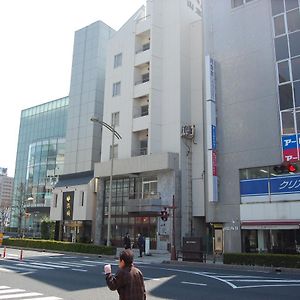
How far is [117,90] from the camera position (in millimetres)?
43625

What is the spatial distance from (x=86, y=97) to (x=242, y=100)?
2830 centimetres

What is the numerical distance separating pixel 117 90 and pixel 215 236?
1997cm

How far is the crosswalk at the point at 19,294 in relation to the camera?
420 inches

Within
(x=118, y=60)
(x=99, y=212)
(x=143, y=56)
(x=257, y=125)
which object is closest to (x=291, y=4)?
(x=257, y=125)

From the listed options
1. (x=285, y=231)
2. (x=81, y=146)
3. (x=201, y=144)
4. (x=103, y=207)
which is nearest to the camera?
(x=285, y=231)

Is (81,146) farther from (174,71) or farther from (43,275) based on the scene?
(43,275)

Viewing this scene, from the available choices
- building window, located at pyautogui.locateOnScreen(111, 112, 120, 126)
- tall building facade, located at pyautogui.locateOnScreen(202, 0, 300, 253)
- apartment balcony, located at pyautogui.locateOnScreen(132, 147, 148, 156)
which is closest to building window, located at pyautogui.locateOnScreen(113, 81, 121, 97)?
building window, located at pyautogui.locateOnScreen(111, 112, 120, 126)

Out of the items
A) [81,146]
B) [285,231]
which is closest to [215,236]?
[285,231]

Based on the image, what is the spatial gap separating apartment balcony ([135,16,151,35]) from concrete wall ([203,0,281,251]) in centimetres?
972

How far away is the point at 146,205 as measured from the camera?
117 ft

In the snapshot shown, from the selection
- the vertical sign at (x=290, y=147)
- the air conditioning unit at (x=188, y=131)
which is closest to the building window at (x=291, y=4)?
the vertical sign at (x=290, y=147)

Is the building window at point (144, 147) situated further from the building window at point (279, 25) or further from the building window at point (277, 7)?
the building window at point (277, 7)

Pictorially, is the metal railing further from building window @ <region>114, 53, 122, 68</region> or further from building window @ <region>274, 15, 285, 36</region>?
building window @ <region>274, 15, 285, 36</region>

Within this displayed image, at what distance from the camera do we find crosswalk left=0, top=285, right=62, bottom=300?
10680mm
